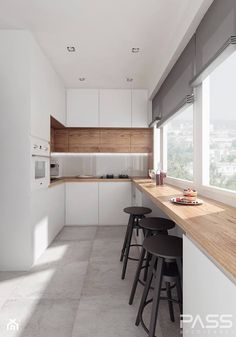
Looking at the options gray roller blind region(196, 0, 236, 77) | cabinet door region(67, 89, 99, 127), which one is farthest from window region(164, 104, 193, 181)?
cabinet door region(67, 89, 99, 127)

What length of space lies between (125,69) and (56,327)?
3.27 meters

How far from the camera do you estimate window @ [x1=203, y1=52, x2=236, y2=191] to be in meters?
1.66

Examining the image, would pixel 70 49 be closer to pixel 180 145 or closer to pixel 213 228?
pixel 180 145

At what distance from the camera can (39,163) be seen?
9.25ft

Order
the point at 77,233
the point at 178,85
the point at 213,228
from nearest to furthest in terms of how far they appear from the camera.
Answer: the point at 213,228, the point at 178,85, the point at 77,233

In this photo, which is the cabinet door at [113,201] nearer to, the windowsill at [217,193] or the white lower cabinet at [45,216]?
the white lower cabinet at [45,216]

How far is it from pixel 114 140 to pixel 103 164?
572 millimetres

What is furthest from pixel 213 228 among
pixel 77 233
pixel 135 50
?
pixel 77 233

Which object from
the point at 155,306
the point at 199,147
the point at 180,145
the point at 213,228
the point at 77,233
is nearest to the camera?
the point at 213,228

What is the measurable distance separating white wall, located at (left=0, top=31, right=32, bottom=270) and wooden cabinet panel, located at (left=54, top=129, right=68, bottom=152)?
83.1 inches

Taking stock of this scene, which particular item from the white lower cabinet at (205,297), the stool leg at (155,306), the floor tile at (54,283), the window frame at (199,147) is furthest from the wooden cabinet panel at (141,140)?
the white lower cabinet at (205,297)

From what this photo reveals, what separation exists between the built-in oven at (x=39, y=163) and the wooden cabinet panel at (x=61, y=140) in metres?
1.46

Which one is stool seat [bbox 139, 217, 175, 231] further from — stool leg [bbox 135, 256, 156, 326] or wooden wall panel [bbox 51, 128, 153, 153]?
wooden wall panel [bbox 51, 128, 153, 153]

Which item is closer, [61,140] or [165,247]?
[165,247]
